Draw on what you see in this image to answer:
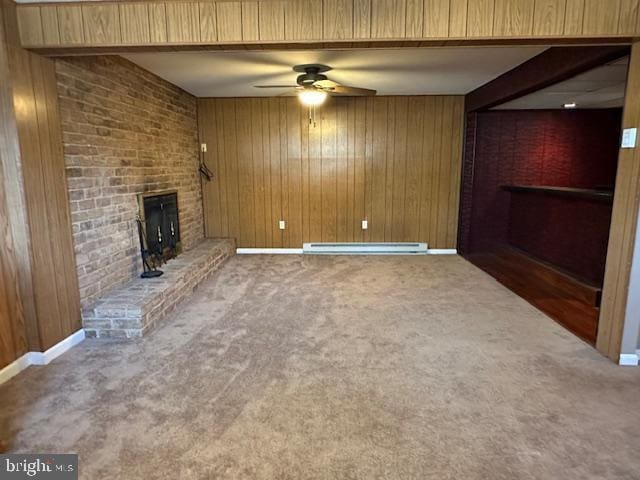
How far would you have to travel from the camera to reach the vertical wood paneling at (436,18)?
7.46 ft

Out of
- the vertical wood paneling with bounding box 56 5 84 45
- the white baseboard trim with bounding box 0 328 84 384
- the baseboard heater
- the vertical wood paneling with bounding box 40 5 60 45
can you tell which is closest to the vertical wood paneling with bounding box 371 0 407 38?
the vertical wood paneling with bounding box 56 5 84 45

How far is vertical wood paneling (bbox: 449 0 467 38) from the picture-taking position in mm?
2266

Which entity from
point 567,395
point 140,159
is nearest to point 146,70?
point 140,159

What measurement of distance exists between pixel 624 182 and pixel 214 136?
489 cm

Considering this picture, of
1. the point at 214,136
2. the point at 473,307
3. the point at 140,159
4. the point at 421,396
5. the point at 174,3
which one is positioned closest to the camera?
the point at 421,396

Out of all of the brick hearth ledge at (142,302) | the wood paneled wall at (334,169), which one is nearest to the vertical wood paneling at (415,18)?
the brick hearth ledge at (142,302)

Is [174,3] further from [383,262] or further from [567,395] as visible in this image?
[383,262]

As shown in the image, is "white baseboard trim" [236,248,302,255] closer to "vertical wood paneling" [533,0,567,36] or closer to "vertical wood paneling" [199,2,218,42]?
"vertical wood paneling" [199,2,218,42]

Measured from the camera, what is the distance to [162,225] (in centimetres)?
430

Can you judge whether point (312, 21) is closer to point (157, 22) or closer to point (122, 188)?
point (157, 22)

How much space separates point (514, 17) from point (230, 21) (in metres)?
1.67

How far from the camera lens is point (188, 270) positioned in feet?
13.2

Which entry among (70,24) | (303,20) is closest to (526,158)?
(303,20)

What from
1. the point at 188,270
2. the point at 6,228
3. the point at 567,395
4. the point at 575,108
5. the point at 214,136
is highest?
the point at 575,108
